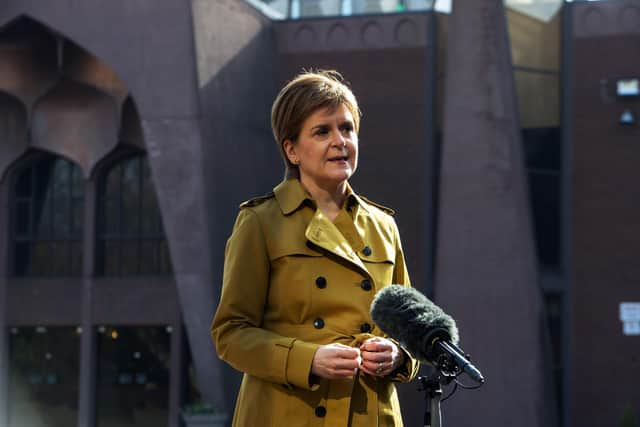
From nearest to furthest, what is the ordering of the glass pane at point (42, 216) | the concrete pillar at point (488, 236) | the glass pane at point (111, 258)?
the concrete pillar at point (488, 236)
the glass pane at point (111, 258)
the glass pane at point (42, 216)

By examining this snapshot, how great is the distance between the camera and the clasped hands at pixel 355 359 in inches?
112

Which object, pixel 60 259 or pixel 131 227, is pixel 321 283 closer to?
pixel 131 227

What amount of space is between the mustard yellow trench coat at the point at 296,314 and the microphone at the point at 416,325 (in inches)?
8.3

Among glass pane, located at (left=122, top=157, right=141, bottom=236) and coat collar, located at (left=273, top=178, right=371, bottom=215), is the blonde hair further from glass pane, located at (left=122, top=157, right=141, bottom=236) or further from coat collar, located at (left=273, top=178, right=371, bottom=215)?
glass pane, located at (left=122, top=157, right=141, bottom=236)

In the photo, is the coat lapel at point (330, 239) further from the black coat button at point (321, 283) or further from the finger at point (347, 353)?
the finger at point (347, 353)

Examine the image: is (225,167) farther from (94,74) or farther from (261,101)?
(94,74)

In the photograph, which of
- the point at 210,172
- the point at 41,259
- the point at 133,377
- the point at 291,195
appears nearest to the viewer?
the point at 291,195

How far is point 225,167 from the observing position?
16.9m

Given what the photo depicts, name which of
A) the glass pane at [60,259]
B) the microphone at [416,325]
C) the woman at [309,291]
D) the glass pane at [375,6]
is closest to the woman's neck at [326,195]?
the woman at [309,291]

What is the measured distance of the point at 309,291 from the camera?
3.07 meters

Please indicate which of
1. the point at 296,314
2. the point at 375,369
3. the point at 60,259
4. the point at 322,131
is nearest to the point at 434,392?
the point at 375,369

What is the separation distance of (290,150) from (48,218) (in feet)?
60.3

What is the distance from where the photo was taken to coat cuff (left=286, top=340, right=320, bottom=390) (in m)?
2.91

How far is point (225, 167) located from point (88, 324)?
5290 mm
